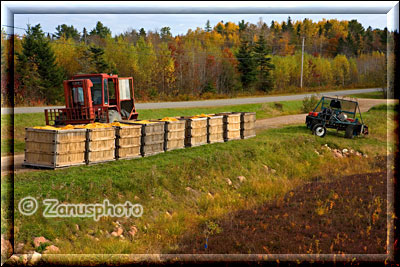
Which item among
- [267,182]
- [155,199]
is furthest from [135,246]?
[267,182]

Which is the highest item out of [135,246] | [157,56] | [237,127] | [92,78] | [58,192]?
[157,56]

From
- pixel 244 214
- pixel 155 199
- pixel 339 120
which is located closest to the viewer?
pixel 244 214

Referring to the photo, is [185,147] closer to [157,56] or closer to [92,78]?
[92,78]

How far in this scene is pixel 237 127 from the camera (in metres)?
18.8

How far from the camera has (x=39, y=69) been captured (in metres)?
25.6

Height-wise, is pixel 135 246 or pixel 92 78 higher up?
pixel 92 78

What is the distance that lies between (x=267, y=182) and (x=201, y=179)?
2.23 metres

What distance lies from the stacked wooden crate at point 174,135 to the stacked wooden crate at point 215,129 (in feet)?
5.29

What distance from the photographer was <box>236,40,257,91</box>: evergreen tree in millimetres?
35500

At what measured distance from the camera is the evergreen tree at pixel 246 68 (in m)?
35.5

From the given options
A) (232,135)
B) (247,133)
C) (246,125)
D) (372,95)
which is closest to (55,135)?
(232,135)

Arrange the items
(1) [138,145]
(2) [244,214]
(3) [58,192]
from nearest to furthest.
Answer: (2) [244,214] < (3) [58,192] < (1) [138,145]
